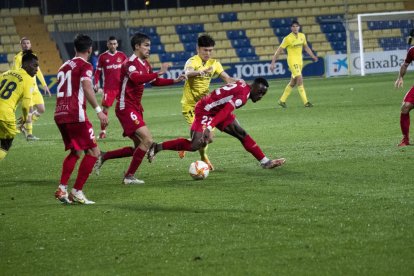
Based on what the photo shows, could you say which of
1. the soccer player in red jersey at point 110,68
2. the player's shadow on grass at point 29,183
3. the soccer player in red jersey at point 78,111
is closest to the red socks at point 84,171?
the soccer player in red jersey at point 78,111

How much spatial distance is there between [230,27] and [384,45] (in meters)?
8.43

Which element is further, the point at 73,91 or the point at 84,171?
the point at 73,91

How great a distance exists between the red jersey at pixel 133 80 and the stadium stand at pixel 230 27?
107 ft

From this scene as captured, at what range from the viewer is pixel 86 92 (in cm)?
970

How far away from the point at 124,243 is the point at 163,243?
33 cm

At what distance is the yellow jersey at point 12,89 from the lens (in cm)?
1159

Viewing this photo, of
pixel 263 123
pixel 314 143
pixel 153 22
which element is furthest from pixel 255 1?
pixel 314 143

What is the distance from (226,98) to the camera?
11398mm

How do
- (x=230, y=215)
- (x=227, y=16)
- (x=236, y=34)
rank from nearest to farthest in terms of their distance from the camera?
(x=230, y=215) < (x=236, y=34) < (x=227, y=16)

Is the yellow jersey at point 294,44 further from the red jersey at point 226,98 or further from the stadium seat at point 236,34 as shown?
the stadium seat at point 236,34

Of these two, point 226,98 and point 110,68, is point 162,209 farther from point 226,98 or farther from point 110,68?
point 110,68

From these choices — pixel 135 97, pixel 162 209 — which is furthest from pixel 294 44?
pixel 162 209

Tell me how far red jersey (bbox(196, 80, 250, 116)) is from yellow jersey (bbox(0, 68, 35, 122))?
87.5 inches

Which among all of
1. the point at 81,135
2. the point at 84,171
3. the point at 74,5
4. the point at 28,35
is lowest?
the point at 84,171
